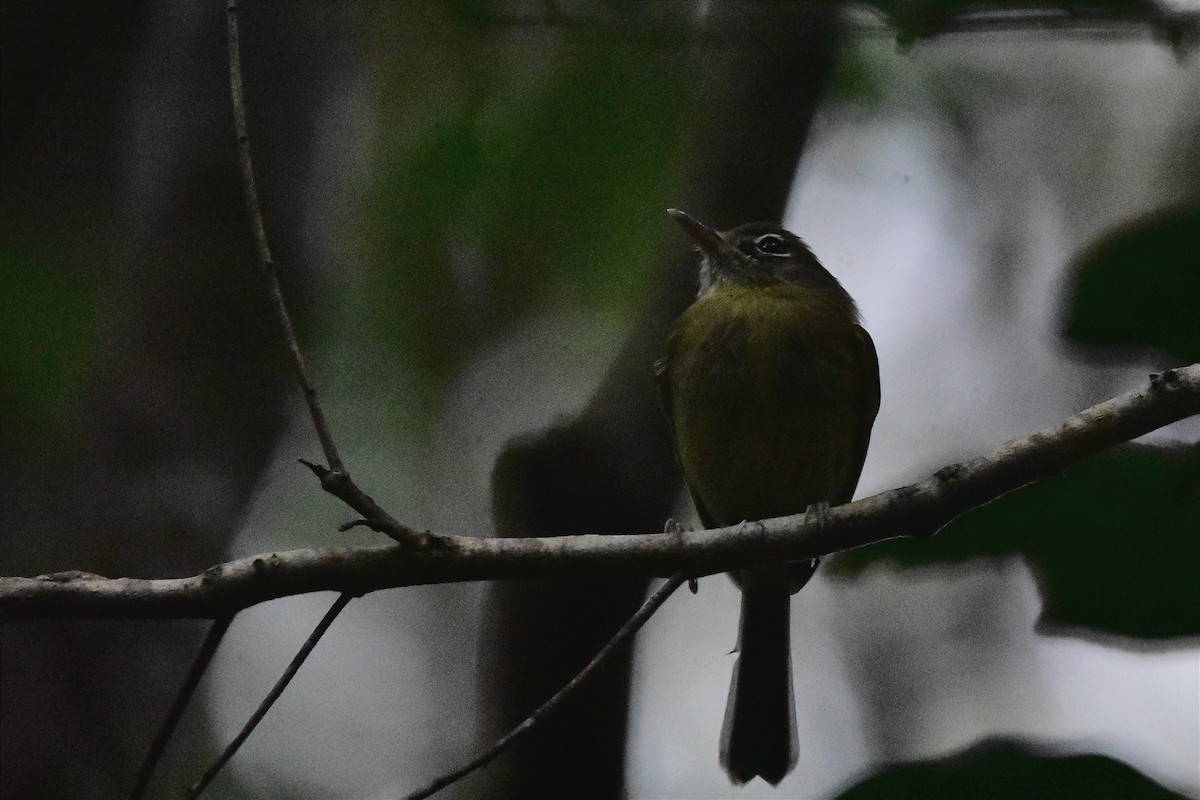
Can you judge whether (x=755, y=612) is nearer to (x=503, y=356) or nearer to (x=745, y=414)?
(x=745, y=414)

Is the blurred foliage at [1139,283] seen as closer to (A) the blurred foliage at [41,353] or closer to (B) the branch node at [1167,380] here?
(B) the branch node at [1167,380]

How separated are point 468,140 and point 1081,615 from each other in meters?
2.94

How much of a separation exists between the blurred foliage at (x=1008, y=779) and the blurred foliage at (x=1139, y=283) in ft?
2.47

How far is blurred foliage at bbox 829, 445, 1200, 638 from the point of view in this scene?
86.3 inches

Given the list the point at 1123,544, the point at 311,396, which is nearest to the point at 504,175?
the point at 311,396

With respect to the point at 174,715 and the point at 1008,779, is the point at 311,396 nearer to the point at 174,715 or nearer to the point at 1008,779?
the point at 174,715

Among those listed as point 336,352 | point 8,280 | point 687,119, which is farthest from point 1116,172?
point 8,280

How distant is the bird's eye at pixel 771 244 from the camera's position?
461 cm

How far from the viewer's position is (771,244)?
4.69 metres

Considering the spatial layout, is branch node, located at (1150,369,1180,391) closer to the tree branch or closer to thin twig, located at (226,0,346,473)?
the tree branch

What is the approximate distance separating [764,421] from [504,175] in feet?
4.22

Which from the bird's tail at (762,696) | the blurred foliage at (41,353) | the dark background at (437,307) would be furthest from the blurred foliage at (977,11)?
the blurred foliage at (41,353)

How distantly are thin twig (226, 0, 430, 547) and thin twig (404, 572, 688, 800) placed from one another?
45 centimetres

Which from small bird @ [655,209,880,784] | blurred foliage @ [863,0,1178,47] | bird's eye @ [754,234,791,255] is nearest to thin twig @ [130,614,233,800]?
blurred foliage @ [863,0,1178,47]
